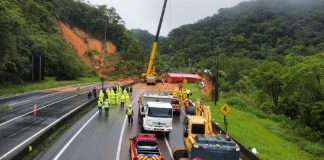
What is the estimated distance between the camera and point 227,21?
167 metres

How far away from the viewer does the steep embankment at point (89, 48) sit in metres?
99.3

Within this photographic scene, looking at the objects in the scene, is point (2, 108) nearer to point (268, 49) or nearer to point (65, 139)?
point (65, 139)

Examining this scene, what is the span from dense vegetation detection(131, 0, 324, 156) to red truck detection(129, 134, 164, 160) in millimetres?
16285

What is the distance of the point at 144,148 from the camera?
1948cm

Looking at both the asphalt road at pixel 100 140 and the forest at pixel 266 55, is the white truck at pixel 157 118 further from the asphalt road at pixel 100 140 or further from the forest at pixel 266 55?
the forest at pixel 266 55

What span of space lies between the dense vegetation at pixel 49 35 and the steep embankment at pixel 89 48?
2953mm

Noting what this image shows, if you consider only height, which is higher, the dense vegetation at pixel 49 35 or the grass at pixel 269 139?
the dense vegetation at pixel 49 35

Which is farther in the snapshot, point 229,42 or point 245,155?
point 229,42

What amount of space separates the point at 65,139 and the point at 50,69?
192 feet

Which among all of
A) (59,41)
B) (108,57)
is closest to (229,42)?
(108,57)

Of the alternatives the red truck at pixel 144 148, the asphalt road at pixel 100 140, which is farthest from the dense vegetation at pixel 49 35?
the red truck at pixel 144 148

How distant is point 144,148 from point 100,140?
6129 mm

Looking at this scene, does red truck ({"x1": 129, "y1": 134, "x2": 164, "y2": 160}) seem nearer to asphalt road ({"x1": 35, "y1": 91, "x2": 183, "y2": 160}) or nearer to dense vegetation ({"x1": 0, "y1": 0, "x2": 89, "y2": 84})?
asphalt road ({"x1": 35, "y1": 91, "x2": 183, "y2": 160})

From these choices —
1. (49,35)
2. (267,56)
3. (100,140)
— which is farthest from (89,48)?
(100,140)
